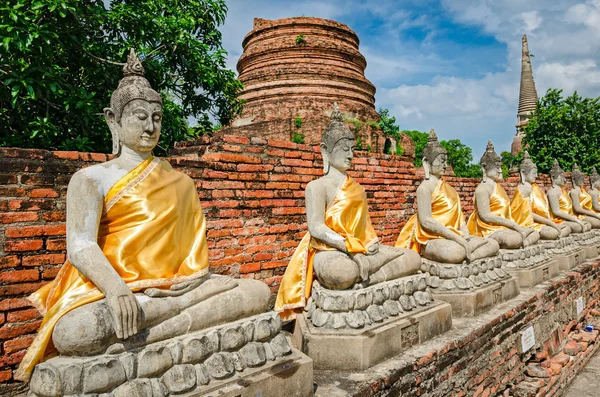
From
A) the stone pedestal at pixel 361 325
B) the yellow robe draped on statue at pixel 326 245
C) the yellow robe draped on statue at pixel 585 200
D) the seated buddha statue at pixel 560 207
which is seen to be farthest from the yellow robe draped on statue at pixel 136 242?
the yellow robe draped on statue at pixel 585 200

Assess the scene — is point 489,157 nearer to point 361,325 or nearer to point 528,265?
point 528,265

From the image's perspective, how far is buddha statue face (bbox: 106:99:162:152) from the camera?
2.36m

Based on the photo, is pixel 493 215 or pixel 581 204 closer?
pixel 493 215

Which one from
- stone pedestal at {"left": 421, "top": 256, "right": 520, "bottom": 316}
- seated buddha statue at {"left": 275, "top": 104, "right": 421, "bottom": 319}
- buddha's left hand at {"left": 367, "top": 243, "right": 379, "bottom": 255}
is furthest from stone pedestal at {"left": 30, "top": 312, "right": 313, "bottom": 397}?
stone pedestal at {"left": 421, "top": 256, "right": 520, "bottom": 316}

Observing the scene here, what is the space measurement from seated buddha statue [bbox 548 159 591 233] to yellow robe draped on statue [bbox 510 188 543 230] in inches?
42.4

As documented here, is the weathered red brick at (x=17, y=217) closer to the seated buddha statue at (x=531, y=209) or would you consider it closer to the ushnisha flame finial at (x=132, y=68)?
the ushnisha flame finial at (x=132, y=68)

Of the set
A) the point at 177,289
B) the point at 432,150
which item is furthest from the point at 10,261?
the point at 432,150

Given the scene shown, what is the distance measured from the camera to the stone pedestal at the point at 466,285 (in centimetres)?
423

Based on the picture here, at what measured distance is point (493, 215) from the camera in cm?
571

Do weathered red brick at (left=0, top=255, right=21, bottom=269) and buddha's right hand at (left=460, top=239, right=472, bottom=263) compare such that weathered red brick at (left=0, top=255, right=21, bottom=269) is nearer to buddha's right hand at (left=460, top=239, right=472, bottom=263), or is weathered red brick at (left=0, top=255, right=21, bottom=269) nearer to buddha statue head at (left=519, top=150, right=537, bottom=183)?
buddha's right hand at (left=460, top=239, right=472, bottom=263)

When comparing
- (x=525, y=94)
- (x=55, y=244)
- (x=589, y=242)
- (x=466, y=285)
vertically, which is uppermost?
(x=525, y=94)

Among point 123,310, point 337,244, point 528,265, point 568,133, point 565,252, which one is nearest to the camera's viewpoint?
point 123,310

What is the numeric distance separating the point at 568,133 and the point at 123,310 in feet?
51.5

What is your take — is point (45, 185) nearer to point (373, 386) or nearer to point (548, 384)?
point (373, 386)
